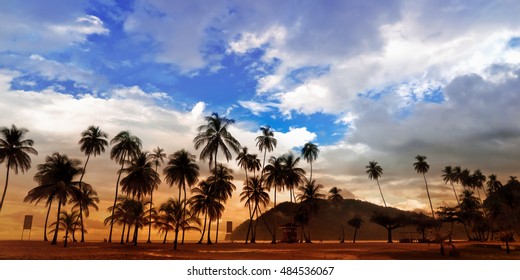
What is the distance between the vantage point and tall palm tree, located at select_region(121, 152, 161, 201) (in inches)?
2200

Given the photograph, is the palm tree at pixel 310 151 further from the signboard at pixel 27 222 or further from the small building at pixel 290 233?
the signboard at pixel 27 222

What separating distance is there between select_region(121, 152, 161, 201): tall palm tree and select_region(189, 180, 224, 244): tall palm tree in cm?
773

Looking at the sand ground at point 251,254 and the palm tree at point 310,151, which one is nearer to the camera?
the sand ground at point 251,254

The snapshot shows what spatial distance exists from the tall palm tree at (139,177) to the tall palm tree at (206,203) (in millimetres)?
7729

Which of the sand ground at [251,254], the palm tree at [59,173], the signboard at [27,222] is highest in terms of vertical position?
the palm tree at [59,173]

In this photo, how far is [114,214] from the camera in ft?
201

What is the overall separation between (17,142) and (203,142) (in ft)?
82.1

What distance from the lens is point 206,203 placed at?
200 ft

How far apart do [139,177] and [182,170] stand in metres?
6.59

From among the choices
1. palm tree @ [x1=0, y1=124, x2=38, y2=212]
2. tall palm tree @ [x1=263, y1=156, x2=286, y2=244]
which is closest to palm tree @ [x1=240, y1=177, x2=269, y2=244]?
tall palm tree @ [x1=263, y1=156, x2=286, y2=244]

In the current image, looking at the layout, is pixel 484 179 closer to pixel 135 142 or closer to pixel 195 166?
pixel 195 166

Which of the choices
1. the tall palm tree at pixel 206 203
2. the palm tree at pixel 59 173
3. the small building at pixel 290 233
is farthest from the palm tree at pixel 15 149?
the small building at pixel 290 233

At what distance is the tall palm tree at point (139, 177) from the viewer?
183 ft

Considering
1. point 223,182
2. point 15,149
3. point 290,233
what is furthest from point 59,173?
point 290,233
